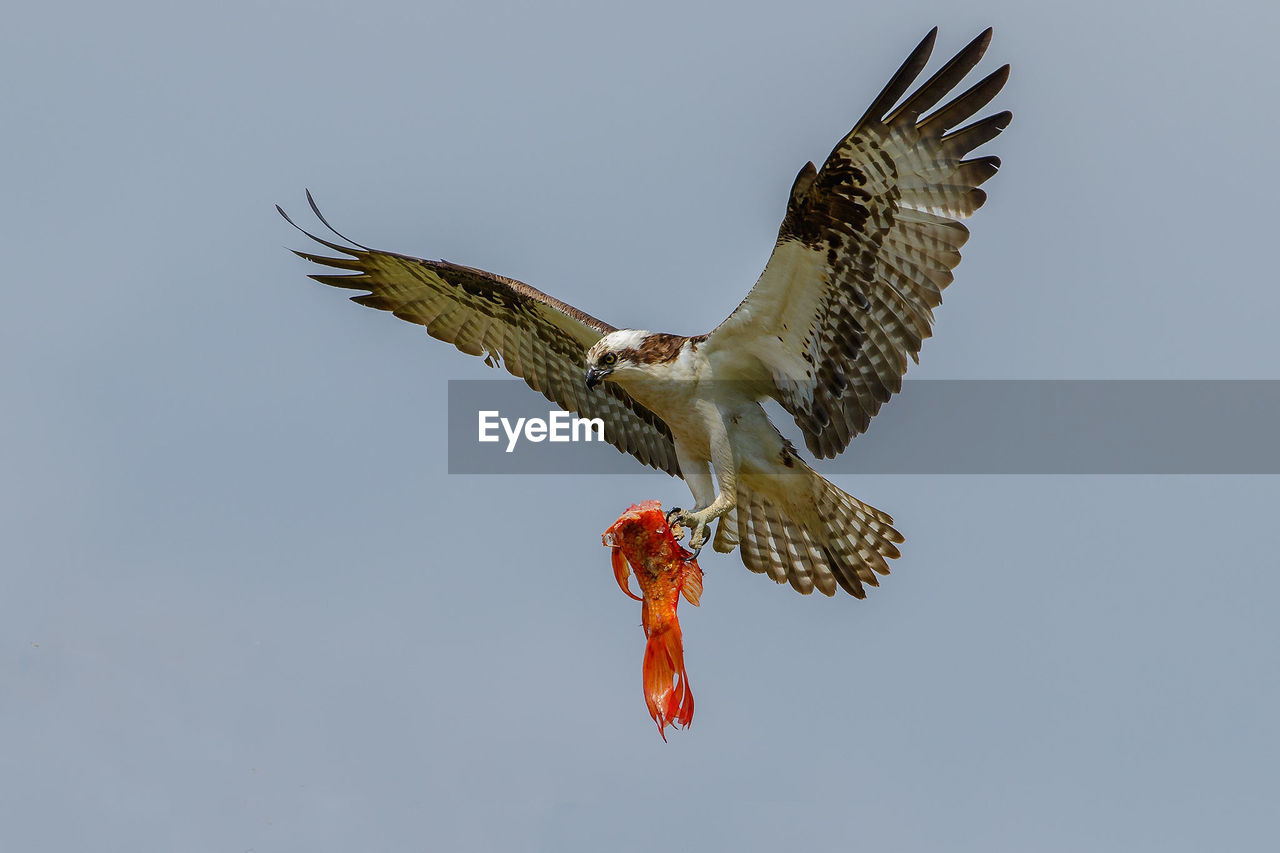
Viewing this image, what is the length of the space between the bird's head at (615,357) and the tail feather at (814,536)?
1.28 m

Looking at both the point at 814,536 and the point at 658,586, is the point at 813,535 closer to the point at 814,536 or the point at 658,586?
the point at 814,536

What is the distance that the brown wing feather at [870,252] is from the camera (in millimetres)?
10406

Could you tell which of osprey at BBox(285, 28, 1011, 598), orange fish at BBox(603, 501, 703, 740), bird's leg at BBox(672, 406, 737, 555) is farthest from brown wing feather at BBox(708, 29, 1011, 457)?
orange fish at BBox(603, 501, 703, 740)

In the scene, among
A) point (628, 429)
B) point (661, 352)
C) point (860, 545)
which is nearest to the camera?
point (661, 352)

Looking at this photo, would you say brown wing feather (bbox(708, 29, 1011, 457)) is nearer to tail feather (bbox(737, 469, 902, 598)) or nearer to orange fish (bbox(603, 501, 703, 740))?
tail feather (bbox(737, 469, 902, 598))

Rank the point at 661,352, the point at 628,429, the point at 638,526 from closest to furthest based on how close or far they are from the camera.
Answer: the point at 638,526 → the point at 661,352 → the point at 628,429

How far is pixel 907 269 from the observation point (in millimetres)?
10812

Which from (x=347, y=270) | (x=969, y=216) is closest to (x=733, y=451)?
(x=969, y=216)

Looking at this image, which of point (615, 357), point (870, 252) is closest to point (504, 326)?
point (615, 357)

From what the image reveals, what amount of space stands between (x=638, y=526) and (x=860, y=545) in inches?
89.3

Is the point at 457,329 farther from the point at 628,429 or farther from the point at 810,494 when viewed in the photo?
the point at 810,494

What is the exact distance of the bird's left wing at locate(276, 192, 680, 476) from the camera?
500 inches

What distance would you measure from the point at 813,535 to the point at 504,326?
270 centimetres

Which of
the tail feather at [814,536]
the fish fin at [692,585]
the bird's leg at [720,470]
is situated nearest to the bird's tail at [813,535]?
the tail feather at [814,536]
